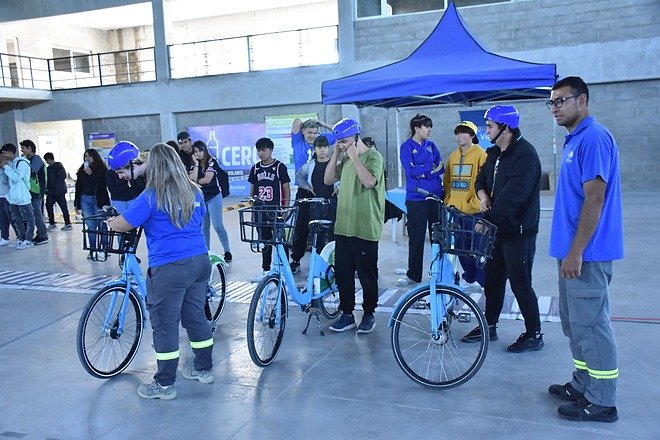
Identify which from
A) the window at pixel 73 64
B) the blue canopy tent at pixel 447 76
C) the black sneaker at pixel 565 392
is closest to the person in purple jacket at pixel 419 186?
the blue canopy tent at pixel 447 76

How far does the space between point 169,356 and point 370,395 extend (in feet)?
4.27

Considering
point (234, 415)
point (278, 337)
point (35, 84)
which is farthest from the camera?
point (35, 84)

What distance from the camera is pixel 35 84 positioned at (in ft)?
67.8

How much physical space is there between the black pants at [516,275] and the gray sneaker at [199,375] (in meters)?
2.11

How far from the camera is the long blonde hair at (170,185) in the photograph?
12.2ft

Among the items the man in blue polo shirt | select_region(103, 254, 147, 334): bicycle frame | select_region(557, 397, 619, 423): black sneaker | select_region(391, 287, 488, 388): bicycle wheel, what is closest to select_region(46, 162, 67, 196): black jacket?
select_region(103, 254, 147, 334): bicycle frame

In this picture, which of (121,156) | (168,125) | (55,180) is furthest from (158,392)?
(168,125)

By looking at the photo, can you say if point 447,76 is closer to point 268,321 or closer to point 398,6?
point 268,321

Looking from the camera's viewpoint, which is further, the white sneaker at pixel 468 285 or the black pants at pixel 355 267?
the white sneaker at pixel 468 285

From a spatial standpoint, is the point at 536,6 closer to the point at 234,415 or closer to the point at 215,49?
the point at 215,49

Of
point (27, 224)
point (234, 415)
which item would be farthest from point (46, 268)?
point (234, 415)

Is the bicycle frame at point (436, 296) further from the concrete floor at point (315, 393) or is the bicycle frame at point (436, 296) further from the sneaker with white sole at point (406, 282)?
the sneaker with white sole at point (406, 282)

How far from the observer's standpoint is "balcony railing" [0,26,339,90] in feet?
55.8

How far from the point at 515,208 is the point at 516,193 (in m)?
0.10
